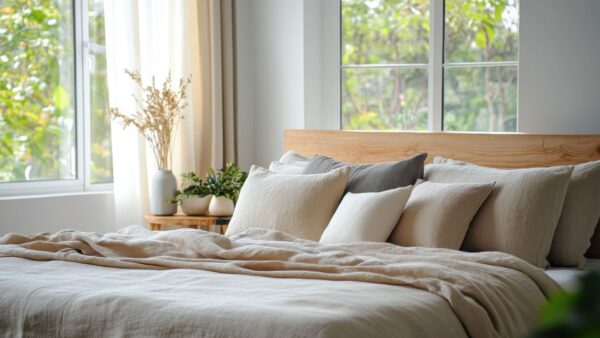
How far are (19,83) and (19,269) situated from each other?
77.0 inches

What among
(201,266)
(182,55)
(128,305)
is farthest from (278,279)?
(182,55)

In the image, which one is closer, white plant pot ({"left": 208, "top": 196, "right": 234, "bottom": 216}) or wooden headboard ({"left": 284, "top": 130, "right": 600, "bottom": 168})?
wooden headboard ({"left": 284, "top": 130, "right": 600, "bottom": 168})

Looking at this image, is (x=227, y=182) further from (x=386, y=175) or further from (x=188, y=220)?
(x=386, y=175)

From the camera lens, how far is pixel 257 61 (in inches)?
205

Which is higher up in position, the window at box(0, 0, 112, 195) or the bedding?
the window at box(0, 0, 112, 195)

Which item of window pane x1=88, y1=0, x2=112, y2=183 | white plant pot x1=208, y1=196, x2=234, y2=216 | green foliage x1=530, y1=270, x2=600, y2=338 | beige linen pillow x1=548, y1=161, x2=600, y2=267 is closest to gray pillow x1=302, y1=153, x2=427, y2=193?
beige linen pillow x1=548, y1=161, x2=600, y2=267

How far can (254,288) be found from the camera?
2412 mm

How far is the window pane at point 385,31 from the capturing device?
4770mm

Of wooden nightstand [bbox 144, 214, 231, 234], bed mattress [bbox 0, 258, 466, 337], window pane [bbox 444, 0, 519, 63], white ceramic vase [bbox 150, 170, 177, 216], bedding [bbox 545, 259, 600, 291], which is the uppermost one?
window pane [bbox 444, 0, 519, 63]

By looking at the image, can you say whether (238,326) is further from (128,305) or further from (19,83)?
(19,83)

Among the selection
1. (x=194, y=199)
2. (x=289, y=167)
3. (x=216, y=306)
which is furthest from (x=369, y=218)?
(x=194, y=199)

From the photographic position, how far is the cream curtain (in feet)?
15.4

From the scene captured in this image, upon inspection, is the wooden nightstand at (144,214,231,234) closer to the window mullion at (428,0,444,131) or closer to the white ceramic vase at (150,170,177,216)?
the white ceramic vase at (150,170,177,216)

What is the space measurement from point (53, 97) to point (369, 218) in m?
2.24
